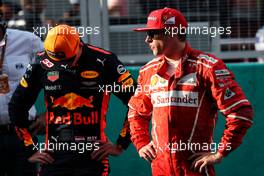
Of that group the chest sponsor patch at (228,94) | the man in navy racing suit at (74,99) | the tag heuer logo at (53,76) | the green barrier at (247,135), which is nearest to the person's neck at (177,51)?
the chest sponsor patch at (228,94)

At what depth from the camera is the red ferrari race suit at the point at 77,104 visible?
5.90m

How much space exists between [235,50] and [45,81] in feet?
9.84

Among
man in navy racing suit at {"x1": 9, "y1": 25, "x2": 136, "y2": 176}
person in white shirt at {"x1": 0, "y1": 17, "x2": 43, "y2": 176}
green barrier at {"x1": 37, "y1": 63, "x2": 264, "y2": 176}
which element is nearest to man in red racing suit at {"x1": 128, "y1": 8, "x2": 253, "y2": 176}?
man in navy racing suit at {"x1": 9, "y1": 25, "x2": 136, "y2": 176}

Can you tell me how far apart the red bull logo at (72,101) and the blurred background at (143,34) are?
7.30ft

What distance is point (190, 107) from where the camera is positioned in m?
5.25

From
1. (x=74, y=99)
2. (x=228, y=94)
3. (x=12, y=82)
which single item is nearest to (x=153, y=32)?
(x=228, y=94)

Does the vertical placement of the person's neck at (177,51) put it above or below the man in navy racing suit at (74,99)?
above

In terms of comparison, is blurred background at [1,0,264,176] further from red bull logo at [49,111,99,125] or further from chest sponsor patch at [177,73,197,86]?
chest sponsor patch at [177,73,197,86]

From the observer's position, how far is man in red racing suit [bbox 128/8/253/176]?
5.12 metres

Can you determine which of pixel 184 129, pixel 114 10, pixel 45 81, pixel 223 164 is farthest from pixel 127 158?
pixel 184 129

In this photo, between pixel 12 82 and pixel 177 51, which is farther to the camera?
pixel 12 82

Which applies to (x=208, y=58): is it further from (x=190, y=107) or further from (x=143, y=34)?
(x=143, y=34)

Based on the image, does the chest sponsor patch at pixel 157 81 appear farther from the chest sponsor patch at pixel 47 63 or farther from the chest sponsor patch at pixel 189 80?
the chest sponsor patch at pixel 47 63

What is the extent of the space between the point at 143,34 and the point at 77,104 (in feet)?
8.65
